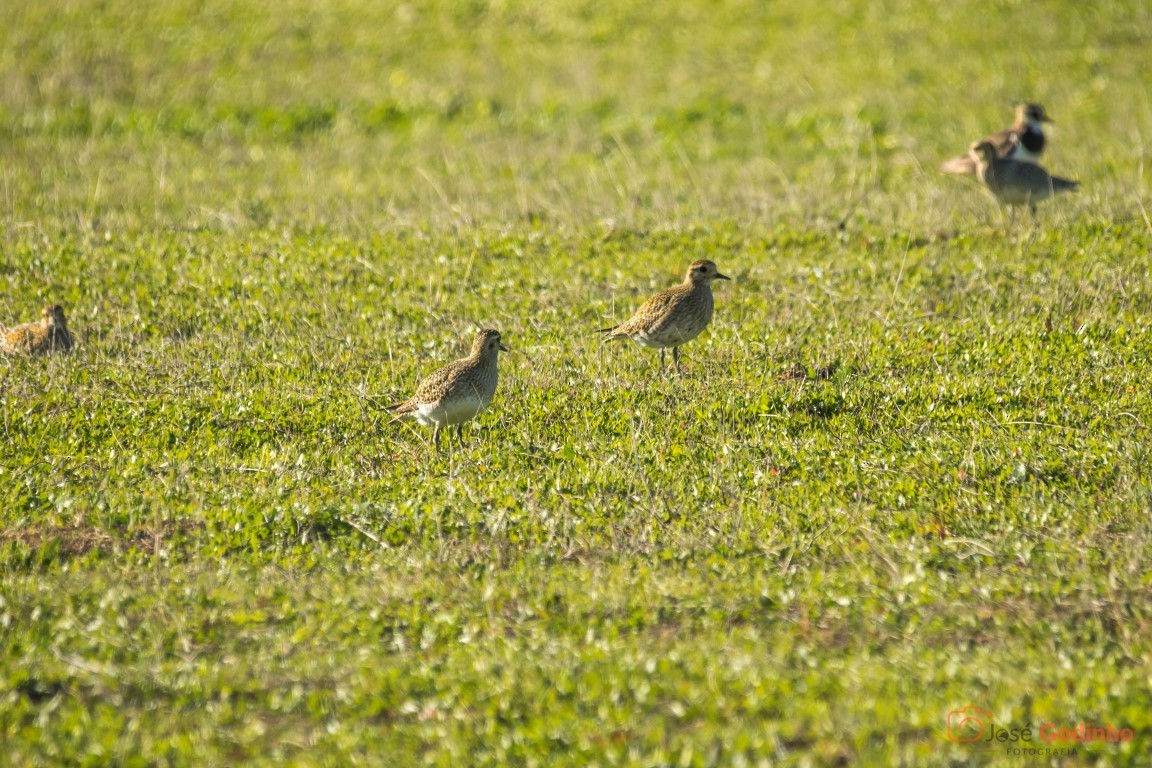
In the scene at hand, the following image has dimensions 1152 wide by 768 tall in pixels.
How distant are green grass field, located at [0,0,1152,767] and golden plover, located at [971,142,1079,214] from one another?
44cm

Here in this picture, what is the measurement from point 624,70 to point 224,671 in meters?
20.3

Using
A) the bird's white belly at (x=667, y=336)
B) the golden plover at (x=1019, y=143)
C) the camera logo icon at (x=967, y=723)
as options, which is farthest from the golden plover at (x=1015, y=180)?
the camera logo icon at (x=967, y=723)

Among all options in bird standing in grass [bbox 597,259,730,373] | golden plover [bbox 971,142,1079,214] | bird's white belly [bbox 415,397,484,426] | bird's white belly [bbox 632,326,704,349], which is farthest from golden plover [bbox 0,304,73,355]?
golden plover [bbox 971,142,1079,214]

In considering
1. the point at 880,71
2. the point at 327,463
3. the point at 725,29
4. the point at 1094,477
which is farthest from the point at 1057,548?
the point at 725,29

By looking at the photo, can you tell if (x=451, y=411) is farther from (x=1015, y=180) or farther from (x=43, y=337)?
(x=1015, y=180)

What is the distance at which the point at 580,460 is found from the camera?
29.3 ft

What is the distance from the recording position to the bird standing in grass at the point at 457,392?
894 centimetres

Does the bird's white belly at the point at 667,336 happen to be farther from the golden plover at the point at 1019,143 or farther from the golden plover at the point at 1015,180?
the golden plover at the point at 1019,143

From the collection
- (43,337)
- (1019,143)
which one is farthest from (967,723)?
(1019,143)

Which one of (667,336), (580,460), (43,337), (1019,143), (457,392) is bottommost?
(43,337)

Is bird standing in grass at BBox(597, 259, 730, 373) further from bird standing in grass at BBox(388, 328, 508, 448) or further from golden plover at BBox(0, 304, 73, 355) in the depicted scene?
golden plover at BBox(0, 304, 73, 355)

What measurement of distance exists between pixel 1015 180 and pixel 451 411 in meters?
8.60

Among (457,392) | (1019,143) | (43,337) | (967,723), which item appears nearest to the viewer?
(967,723)

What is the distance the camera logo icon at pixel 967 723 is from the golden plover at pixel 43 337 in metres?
8.92
